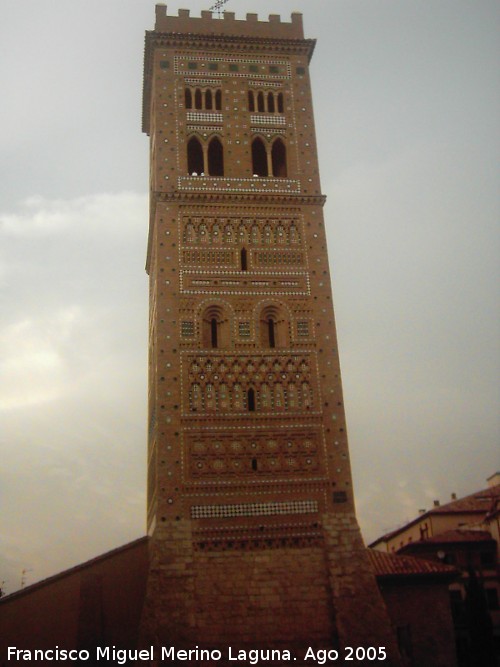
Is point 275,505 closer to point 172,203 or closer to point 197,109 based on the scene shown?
point 172,203

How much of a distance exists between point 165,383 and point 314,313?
17.9ft

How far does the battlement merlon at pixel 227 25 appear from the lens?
95.0 feet

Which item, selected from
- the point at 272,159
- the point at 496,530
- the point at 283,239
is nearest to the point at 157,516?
the point at 283,239

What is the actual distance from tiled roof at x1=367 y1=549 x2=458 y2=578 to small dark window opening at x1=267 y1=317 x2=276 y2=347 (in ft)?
26.5

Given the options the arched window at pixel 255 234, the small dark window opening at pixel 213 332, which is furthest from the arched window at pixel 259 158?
the small dark window opening at pixel 213 332

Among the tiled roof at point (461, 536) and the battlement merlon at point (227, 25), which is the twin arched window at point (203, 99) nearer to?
the battlement merlon at point (227, 25)

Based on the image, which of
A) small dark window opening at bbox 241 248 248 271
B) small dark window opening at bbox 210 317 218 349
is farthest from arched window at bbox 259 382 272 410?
small dark window opening at bbox 241 248 248 271

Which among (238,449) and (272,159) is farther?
(272,159)

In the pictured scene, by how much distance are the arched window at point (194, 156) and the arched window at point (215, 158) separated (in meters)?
0.39

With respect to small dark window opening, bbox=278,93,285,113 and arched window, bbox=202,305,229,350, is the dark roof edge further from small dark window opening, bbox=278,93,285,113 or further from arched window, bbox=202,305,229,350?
small dark window opening, bbox=278,93,285,113

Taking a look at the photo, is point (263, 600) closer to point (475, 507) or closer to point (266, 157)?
point (266, 157)

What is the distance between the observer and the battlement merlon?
2895cm

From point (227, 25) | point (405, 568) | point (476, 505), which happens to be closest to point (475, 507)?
point (476, 505)

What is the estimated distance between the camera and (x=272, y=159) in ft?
91.7
